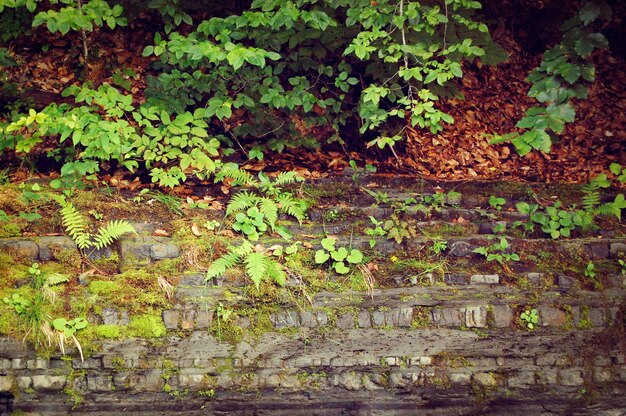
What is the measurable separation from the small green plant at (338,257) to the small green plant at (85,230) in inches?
73.2

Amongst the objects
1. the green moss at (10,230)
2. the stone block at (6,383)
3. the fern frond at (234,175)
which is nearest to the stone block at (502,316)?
the fern frond at (234,175)

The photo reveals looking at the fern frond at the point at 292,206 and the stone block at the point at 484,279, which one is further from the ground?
the fern frond at the point at 292,206

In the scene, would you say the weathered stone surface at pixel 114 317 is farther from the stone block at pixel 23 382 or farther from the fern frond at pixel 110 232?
the stone block at pixel 23 382

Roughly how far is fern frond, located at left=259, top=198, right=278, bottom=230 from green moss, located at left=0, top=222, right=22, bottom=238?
237 cm

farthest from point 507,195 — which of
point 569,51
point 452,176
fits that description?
point 569,51

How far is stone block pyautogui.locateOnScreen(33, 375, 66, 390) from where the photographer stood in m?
3.96

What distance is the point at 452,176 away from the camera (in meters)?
6.33

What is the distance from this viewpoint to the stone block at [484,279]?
451 centimetres

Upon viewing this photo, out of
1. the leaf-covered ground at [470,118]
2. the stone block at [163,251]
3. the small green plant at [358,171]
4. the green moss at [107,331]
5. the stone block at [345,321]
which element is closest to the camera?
the green moss at [107,331]

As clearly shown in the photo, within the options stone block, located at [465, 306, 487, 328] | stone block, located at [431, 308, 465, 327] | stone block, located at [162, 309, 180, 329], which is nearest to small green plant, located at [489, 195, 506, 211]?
stone block, located at [465, 306, 487, 328]

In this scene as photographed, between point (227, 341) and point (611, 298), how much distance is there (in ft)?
12.1

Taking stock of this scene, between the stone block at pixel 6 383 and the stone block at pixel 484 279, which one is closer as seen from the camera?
the stone block at pixel 6 383

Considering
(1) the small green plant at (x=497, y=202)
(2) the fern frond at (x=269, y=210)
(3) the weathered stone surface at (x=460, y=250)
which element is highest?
(1) the small green plant at (x=497, y=202)

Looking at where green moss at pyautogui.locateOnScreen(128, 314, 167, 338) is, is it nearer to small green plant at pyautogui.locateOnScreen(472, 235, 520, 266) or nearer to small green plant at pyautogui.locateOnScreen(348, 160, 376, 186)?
small green plant at pyautogui.locateOnScreen(348, 160, 376, 186)
